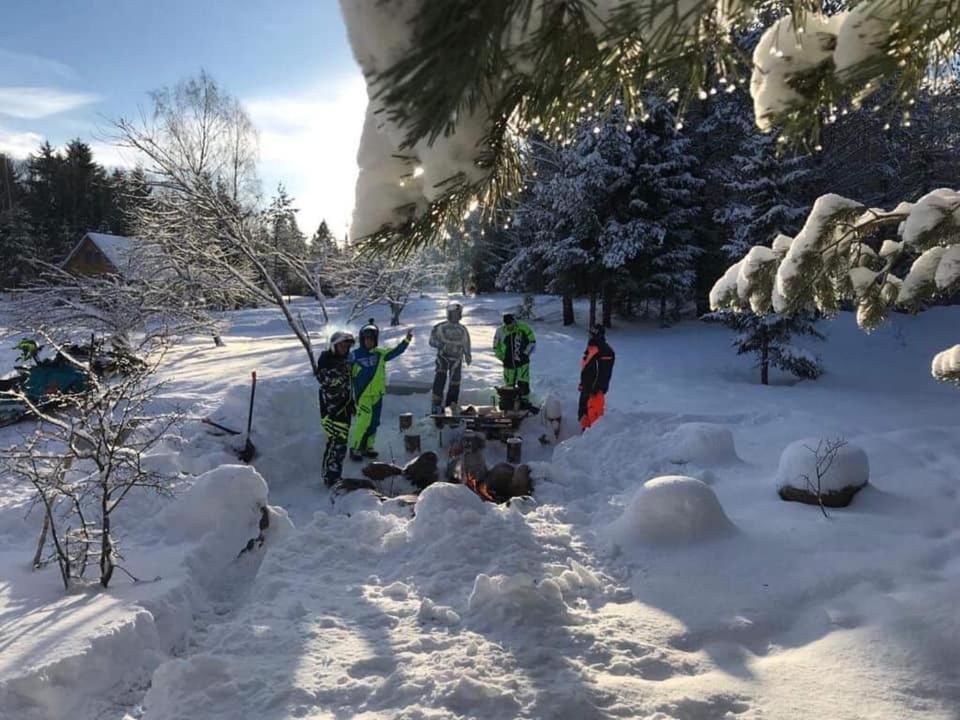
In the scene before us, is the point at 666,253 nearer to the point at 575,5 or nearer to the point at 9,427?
the point at 9,427

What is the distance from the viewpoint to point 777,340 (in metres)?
13.7

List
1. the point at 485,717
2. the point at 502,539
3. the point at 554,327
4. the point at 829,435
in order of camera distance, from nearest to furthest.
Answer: the point at 485,717
the point at 502,539
the point at 829,435
the point at 554,327

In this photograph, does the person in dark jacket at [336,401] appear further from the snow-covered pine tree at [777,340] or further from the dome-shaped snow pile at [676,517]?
the snow-covered pine tree at [777,340]

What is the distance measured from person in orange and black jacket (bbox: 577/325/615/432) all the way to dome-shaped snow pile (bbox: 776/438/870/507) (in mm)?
3523

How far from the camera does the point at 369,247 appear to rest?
1421mm

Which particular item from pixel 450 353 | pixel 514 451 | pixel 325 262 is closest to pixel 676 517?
pixel 514 451

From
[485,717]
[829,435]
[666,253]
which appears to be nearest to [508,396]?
[829,435]

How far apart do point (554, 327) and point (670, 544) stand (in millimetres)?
17112

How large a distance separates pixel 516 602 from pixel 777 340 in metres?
12.2

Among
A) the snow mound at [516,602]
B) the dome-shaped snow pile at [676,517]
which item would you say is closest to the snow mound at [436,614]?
the snow mound at [516,602]

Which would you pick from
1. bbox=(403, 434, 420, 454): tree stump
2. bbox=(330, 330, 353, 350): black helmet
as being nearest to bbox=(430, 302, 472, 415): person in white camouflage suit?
bbox=(403, 434, 420, 454): tree stump

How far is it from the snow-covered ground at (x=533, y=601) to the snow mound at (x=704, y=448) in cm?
4

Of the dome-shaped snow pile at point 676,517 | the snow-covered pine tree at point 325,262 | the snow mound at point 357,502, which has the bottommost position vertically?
the snow mound at point 357,502

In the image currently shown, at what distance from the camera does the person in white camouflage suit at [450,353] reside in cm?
1013
